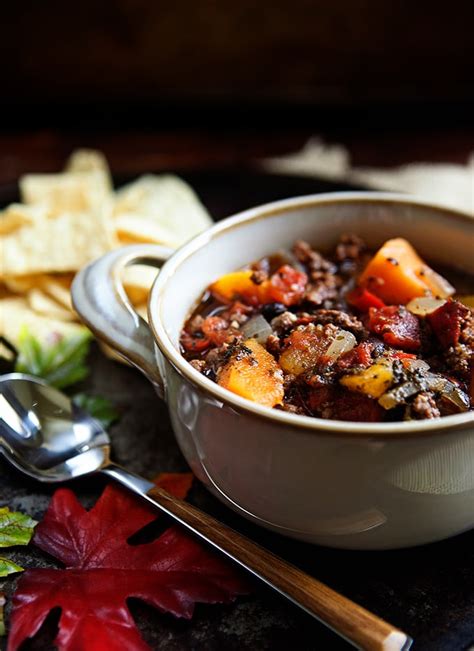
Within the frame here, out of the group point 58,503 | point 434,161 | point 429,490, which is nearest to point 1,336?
point 58,503

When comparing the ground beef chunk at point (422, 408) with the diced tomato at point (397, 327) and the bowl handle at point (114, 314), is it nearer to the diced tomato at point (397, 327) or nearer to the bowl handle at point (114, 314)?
the diced tomato at point (397, 327)

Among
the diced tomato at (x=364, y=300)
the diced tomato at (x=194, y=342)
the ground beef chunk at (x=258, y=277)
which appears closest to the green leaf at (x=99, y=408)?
the diced tomato at (x=194, y=342)

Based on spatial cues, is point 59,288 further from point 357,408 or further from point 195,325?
point 357,408

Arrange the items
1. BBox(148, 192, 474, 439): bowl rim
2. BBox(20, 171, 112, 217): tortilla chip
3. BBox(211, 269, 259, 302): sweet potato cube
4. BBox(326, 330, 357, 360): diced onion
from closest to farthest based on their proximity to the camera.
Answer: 1. BBox(148, 192, 474, 439): bowl rim
2. BBox(326, 330, 357, 360): diced onion
3. BBox(211, 269, 259, 302): sweet potato cube
4. BBox(20, 171, 112, 217): tortilla chip

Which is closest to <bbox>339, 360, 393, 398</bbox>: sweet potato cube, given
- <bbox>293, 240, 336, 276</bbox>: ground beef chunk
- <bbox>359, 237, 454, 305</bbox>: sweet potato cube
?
<bbox>359, 237, 454, 305</bbox>: sweet potato cube

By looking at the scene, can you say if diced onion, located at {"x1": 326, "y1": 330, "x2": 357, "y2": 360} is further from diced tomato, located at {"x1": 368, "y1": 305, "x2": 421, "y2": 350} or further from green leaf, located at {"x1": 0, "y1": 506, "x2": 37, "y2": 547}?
green leaf, located at {"x1": 0, "y1": 506, "x2": 37, "y2": 547}

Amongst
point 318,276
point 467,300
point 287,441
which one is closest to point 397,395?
point 287,441

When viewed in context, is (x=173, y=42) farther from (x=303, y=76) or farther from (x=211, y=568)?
(x=211, y=568)
